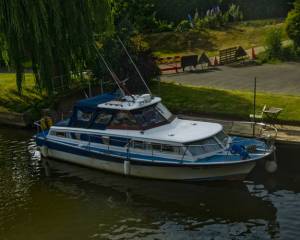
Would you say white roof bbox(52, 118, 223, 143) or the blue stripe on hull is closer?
the blue stripe on hull

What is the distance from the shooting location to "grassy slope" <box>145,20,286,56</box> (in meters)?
49.5

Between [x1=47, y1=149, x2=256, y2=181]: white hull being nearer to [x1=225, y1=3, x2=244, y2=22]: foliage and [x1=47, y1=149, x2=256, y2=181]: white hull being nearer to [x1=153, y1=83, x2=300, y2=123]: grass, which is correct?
[x1=153, y1=83, x2=300, y2=123]: grass

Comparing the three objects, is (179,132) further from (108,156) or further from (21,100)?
(21,100)

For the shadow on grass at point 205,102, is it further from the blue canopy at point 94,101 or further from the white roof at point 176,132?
the blue canopy at point 94,101

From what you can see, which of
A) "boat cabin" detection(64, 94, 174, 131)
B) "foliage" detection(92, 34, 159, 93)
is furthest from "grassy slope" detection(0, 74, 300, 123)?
"boat cabin" detection(64, 94, 174, 131)

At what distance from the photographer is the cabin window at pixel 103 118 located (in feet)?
83.2

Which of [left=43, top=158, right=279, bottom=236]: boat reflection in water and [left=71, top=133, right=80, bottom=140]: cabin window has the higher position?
[left=71, top=133, right=80, bottom=140]: cabin window

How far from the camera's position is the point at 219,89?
33969mm

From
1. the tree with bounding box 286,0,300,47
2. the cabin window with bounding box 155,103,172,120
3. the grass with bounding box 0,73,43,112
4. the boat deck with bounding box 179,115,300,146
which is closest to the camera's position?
the cabin window with bounding box 155,103,172,120

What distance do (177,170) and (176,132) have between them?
6.08 ft

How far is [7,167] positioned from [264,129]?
497 inches

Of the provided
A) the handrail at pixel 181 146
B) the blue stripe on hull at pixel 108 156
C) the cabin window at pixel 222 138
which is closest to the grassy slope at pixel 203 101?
the handrail at pixel 181 146

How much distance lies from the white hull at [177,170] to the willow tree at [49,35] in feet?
27.5

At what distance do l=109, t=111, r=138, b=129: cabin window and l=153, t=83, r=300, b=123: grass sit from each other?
6.80m
